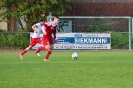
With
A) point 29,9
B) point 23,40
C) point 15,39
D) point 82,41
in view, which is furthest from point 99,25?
point 15,39

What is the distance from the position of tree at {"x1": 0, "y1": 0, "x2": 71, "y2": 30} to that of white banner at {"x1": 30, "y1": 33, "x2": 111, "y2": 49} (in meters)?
5.98

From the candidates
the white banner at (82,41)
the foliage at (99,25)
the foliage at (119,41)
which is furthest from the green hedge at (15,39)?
the foliage at (119,41)

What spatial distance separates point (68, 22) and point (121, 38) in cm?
501

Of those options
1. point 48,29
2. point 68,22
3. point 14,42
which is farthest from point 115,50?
point 48,29

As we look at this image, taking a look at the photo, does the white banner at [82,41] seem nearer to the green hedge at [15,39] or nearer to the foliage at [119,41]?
the foliage at [119,41]

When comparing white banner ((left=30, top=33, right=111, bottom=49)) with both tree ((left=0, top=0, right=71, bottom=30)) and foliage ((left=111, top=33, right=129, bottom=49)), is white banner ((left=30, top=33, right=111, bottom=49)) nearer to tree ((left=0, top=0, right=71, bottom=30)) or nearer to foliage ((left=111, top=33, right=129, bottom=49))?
foliage ((left=111, top=33, right=129, bottom=49))

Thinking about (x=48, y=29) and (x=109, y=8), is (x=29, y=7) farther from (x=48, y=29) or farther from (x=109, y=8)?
(x=48, y=29)

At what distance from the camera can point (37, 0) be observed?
42.8m

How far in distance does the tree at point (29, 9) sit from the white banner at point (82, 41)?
236 inches

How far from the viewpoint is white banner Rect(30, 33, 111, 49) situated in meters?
36.6

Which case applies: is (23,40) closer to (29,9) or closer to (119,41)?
(29,9)

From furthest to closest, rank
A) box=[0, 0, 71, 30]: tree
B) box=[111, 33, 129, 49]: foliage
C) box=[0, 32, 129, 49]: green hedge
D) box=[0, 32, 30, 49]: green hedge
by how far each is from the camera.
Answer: box=[0, 0, 71, 30]: tree → box=[0, 32, 30, 49]: green hedge → box=[0, 32, 129, 49]: green hedge → box=[111, 33, 129, 49]: foliage

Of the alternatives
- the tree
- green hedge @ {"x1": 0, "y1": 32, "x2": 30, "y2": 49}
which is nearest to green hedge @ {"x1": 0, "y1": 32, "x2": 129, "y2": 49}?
green hedge @ {"x1": 0, "y1": 32, "x2": 30, "y2": 49}

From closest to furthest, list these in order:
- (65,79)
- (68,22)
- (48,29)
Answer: (65,79)
(48,29)
(68,22)
